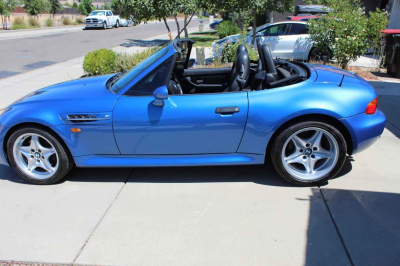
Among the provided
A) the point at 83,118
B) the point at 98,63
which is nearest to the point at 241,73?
the point at 83,118

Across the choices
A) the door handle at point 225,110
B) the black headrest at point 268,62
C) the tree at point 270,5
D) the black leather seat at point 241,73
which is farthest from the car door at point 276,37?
the door handle at point 225,110

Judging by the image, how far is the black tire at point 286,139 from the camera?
366 centimetres

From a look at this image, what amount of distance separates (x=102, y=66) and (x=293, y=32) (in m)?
6.49

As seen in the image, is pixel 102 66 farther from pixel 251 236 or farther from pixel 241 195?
Answer: pixel 251 236

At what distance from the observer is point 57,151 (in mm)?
3891

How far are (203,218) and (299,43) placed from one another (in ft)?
31.8

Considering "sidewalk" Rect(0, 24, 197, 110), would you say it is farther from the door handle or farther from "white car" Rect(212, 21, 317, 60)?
the door handle

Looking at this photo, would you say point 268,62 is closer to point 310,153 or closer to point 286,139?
point 286,139

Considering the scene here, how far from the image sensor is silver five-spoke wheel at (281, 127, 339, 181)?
3.74m

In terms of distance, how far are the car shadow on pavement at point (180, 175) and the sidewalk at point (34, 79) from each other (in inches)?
154

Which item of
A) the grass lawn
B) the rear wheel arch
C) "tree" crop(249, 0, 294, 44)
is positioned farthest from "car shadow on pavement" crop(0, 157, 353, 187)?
the grass lawn

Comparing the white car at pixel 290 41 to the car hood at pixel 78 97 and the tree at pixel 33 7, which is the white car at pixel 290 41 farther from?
the tree at pixel 33 7

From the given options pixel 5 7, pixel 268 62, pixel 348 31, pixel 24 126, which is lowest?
pixel 24 126

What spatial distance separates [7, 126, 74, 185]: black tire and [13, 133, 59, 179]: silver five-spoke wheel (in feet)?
0.10
